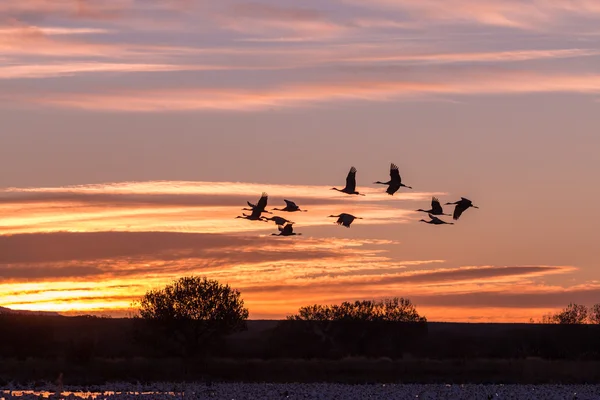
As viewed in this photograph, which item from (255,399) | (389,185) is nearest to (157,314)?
(255,399)

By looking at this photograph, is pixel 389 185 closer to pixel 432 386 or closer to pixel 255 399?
pixel 255 399

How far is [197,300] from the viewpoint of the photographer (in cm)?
9294

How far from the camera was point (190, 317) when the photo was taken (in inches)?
3617

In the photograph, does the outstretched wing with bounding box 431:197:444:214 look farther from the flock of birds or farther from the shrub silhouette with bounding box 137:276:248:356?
the shrub silhouette with bounding box 137:276:248:356

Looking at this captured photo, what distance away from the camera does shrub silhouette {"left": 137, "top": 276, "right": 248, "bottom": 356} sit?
91438mm

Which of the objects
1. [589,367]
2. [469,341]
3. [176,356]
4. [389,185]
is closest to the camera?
[389,185]

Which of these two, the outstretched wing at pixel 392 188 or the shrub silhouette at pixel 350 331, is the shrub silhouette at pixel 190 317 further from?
the outstretched wing at pixel 392 188

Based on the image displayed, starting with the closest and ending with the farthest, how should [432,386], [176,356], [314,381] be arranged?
[432,386] < [314,381] < [176,356]

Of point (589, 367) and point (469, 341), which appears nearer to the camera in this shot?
point (589, 367)

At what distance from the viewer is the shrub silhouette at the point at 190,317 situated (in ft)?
300

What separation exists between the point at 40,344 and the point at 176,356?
613 inches

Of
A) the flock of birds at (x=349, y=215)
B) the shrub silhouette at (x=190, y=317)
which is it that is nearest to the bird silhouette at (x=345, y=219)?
the flock of birds at (x=349, y=215)

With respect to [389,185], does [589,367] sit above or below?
below

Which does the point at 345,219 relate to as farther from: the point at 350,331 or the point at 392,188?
the point at 350,331
